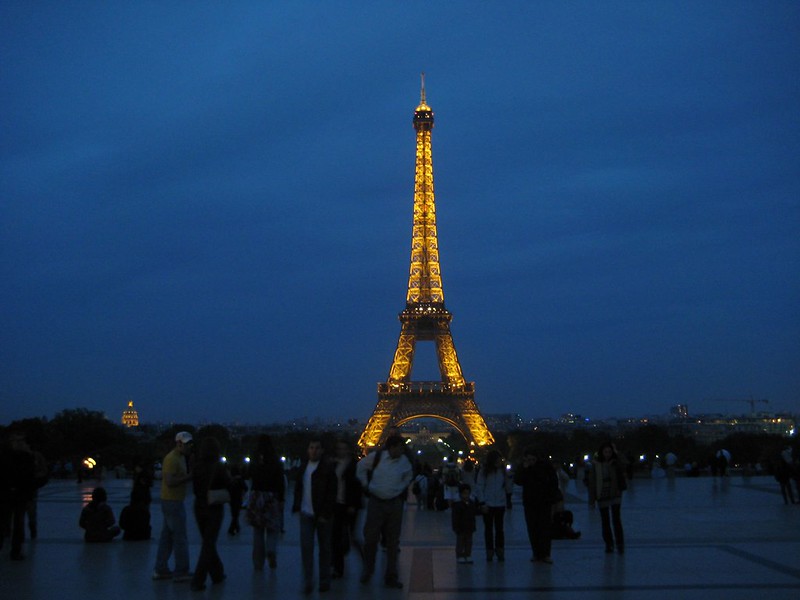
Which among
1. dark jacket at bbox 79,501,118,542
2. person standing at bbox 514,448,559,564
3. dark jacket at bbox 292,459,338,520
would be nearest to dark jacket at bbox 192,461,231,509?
dark jacket at bbox 292,459,338,520

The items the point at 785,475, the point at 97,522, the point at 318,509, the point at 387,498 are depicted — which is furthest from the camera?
the point at 785,475

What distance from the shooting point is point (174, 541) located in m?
12.8

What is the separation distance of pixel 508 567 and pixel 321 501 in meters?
3.26

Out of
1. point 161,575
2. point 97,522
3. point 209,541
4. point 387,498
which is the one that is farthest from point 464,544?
point 97,522

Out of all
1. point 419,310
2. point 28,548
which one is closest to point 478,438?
point 419,310

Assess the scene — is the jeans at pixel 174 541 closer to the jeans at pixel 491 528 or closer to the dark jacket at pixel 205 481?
the dark jacket at pixel 205 481

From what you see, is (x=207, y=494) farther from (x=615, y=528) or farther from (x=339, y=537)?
(x=615, y=528)

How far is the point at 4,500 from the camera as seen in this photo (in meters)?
14.3

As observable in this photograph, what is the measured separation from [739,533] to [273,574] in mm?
8890

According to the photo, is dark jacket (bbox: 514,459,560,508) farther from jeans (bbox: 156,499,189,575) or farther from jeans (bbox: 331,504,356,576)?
jeans (bbox: 156,499,189,575)

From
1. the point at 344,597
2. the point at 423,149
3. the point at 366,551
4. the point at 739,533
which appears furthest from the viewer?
the point at 423,149

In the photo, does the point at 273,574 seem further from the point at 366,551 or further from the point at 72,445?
the point at 72,445

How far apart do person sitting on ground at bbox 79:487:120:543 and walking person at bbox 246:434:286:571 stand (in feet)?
13.7

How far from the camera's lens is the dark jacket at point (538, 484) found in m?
14.5
